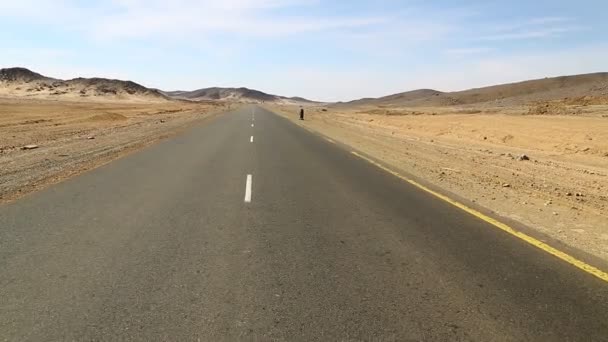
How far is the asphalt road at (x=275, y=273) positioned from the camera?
150 inches

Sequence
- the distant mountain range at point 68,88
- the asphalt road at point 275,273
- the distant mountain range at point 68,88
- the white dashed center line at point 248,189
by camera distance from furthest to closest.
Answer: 1. the distant mountain range at point 68,88
2. the distant mountain range at point 68,88
3. the white dashed center line at point 248,189
4. the asphalt road at point 275,273

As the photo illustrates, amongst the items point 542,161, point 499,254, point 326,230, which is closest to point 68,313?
point 326,230

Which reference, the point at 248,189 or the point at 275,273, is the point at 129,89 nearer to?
the point at 248,189

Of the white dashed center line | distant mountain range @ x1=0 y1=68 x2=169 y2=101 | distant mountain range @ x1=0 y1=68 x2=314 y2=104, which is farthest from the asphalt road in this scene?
distant mountain range @ x1=0 y1=68 x2=169 y2=101

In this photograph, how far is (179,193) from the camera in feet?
30.4

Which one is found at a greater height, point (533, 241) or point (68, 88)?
point (68, 88)

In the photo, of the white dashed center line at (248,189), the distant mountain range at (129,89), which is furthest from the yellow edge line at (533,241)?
the distant mountain range at (129,89)

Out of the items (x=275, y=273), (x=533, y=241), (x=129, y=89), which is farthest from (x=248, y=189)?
(x=129, y=89)

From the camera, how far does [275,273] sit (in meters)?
4.98

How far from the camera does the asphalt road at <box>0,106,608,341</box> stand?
381cm

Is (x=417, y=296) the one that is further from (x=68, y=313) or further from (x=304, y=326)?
(x=68, y=313)

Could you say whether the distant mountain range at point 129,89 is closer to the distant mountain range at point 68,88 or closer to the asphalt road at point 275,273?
the distant mountain range at point 68,88

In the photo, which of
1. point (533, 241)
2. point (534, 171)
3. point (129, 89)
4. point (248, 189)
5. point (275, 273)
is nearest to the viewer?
point (275, 273)

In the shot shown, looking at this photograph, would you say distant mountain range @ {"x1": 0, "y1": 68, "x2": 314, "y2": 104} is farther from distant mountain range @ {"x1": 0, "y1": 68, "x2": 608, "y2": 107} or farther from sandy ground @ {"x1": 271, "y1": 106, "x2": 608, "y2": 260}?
sandy ground @ {"x1": 271, "y1": 106, "x2": 608, "y2": 260}
